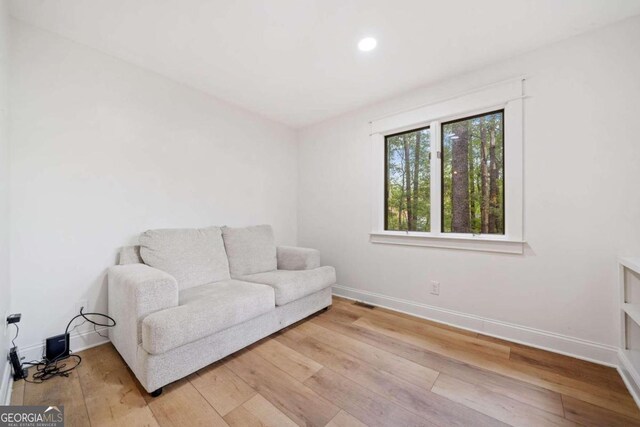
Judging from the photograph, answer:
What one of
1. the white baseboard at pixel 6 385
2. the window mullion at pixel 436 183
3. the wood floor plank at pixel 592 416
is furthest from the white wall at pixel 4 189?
the window mullion at pixel 436 183

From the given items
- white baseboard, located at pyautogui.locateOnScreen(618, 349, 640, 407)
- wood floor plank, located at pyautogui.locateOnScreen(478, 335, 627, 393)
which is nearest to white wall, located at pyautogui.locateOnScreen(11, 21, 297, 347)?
wood floor plank, located at pyautogui.locateOnScreen(478, 335, 627, 393)

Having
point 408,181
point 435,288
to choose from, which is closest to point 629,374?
point 435,288

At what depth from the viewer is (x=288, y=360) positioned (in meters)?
1.82

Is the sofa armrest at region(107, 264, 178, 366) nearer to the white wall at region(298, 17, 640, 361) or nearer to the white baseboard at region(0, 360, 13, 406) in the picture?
the white baseboard at region(0, 360, 13, 406)

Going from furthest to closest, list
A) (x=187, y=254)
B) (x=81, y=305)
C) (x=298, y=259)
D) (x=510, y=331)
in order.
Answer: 1. (x=298, y=259)
2. (x=187, y=254)
3. (x=510, y=331)
4. (x=81, y=305)

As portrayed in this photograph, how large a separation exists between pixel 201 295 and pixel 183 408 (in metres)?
0.68

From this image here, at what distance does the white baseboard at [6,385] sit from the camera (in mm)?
1339

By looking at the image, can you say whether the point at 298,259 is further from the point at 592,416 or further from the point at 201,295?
the point at 592,416

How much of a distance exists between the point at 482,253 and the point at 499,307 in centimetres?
45

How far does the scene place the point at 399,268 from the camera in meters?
2.73

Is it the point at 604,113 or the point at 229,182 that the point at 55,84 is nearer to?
the point at 229,182

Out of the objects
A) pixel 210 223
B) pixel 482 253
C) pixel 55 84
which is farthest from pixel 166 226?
pixel 482 253

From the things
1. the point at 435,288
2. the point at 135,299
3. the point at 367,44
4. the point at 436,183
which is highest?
the point at 367,44

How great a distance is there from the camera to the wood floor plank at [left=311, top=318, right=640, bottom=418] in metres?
1.42
